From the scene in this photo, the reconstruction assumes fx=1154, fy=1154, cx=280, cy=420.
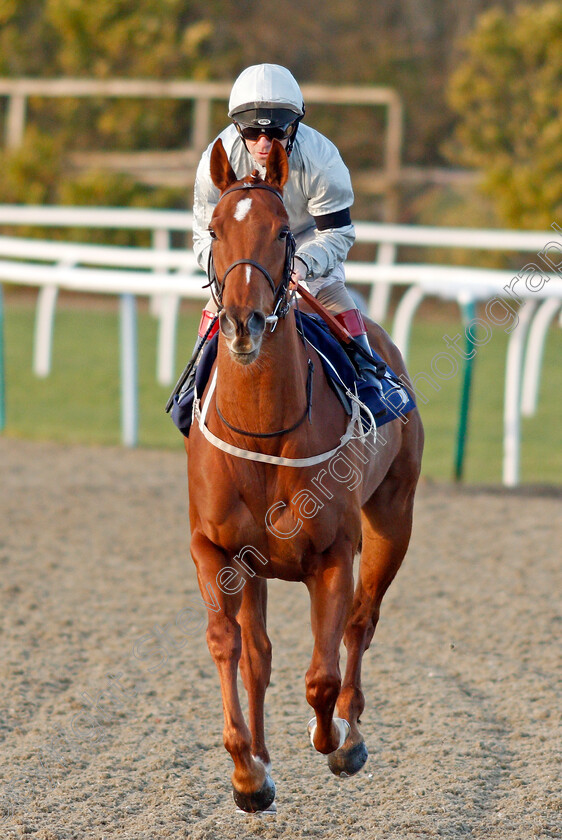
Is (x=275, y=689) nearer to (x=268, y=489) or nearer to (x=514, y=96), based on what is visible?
(x=268, y=489)

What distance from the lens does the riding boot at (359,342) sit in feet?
11.9

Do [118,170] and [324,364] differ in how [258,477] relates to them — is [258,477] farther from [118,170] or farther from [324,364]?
[118,170]

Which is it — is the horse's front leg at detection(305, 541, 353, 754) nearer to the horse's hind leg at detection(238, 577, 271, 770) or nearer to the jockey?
the horse's hind leg at detection(238, 577, 271, 770)

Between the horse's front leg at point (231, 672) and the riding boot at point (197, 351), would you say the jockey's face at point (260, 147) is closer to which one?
the riding boot at point (197, 351)

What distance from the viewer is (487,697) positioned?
4203 millimetres

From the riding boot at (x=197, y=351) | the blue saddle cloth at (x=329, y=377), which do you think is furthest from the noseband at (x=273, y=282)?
the riding boot at (x=197, y=351)

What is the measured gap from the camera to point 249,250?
276 centimetres

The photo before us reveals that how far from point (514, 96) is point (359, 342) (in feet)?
48.8

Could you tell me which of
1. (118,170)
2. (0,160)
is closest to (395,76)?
(118,170)

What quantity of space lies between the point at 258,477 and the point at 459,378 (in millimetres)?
8464

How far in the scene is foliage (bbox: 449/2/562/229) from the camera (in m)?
16.7

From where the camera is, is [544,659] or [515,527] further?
[515,527]

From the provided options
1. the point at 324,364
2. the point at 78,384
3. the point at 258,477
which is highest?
the point at 324,364

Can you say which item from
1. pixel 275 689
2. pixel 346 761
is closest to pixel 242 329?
pixel 346 761
